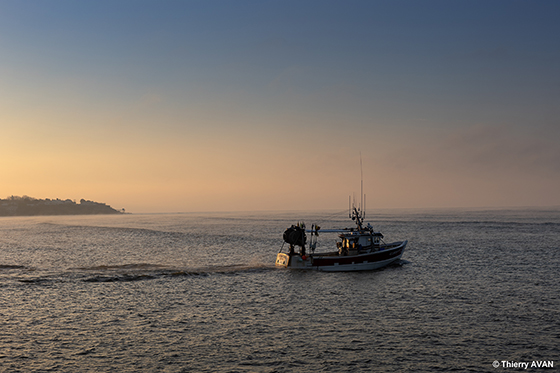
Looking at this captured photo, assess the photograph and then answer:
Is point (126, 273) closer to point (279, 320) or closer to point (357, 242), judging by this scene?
point (279, 320)

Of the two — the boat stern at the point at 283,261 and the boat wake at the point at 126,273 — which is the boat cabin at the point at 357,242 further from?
the boat wake at the point at 126,273

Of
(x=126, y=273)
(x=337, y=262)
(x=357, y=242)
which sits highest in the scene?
(x=357, y=242)

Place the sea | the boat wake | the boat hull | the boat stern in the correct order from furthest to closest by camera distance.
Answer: the boat stern < the boat hull < the boat wake < the sea

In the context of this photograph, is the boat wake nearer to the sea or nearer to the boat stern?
the sea

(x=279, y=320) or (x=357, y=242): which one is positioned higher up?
(x=357, y=242)

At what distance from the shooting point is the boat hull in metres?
54.1

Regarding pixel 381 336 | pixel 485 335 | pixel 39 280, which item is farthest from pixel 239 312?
pixel 39 280

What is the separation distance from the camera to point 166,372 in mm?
20234

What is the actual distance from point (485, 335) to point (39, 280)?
45.8 metres

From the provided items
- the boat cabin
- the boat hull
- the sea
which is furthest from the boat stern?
the boat cabin

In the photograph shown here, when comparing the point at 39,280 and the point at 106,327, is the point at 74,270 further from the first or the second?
the point at 106,327

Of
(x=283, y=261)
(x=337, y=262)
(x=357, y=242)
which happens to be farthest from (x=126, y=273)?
(x=357, y=242)

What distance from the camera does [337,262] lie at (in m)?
54.1

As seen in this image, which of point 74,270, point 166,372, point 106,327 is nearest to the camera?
point 166,372
